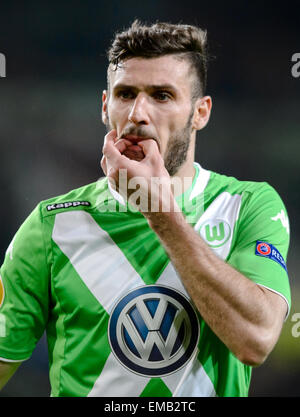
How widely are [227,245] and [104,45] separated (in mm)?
1231

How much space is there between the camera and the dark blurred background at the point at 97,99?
226 centimetres

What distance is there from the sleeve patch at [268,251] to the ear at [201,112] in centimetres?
51

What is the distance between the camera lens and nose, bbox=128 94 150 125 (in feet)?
5.10

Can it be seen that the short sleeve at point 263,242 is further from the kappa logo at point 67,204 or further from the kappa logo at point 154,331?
the kappa logo at point 67,204

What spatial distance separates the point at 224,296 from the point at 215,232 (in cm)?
33

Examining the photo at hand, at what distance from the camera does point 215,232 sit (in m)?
1.60

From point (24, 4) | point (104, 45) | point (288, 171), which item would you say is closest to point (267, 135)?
point (288, 171)
